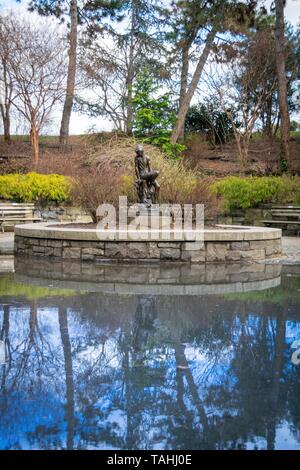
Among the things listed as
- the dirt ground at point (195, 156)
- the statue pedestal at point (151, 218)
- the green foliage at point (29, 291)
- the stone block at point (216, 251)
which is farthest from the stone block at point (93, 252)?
the dirt ground at point (195, 156)

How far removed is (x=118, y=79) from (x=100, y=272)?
17.8 m

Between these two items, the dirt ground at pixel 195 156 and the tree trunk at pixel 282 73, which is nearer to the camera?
the tree trunk at pixel 282 73

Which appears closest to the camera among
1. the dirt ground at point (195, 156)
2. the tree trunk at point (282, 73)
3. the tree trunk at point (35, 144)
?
the tree trunk at point (282, 73)

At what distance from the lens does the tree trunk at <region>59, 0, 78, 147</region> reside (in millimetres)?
21062

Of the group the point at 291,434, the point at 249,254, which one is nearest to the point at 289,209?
the point at 249,254

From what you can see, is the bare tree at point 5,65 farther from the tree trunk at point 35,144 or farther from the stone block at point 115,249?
the stone block at point 115,249

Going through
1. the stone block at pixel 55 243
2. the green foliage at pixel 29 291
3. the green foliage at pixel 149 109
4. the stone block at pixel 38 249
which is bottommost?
the green foliage at pixel 29 291

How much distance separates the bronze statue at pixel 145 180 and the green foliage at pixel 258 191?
567 cm

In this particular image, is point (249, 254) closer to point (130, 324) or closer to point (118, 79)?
point (130, 324)

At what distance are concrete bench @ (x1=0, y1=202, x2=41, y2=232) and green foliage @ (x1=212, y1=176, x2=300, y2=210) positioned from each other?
212 inches

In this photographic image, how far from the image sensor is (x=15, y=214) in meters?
15.2

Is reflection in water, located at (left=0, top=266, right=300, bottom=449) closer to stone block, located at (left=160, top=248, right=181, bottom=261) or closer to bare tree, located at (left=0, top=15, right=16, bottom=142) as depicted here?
stone block, located at (left=160, top=248, right=181, bottom=261)

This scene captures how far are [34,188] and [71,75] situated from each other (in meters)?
6.70

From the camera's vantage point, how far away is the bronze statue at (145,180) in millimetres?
10336
